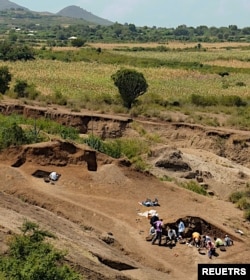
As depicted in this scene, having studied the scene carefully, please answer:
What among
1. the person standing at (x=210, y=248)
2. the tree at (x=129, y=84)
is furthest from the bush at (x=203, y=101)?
the person standing at (x=210, y=248)

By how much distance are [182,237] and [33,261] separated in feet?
28.5

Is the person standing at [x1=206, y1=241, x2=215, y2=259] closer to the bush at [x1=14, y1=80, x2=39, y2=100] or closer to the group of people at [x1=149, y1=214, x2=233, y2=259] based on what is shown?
the group of people at [x1=149, y1=214, x2=233, y2=259]

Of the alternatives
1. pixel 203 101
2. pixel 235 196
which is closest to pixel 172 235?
pixel 235 196

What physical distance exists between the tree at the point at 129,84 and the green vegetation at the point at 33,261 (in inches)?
1199

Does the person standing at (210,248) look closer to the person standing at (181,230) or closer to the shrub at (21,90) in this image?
the person standing at (181,230)

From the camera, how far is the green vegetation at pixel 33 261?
11680 mm

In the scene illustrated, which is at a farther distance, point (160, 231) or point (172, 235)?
point (172, 235)

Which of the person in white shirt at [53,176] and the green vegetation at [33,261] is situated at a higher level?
the green vegetation at [33,261]

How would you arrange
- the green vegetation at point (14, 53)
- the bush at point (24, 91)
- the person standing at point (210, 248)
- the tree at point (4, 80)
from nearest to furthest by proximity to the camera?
the person standing at point (210, 248)
the bush at point (24, 91)
the tree at point (4, 80)
the green vegetation at point (14, 53)

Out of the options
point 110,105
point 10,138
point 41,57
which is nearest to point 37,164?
point 10,138

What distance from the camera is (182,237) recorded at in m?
19.9

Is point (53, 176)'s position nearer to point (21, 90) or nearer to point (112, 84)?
point (21, 90)

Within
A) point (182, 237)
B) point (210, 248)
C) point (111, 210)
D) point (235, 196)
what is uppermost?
point (111, 210)

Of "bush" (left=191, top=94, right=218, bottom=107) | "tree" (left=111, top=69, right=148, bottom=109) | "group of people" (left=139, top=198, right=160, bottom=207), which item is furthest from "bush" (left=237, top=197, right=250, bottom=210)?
"bush" (left=191, top=94, right=218, bottom=107)
